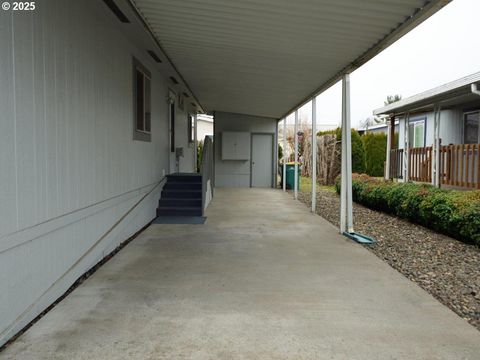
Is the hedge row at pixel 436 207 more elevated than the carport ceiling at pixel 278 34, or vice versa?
the carport ceiling at pixel 278 34

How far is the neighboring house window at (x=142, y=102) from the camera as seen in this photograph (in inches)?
254

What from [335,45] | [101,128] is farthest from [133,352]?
[335,45]

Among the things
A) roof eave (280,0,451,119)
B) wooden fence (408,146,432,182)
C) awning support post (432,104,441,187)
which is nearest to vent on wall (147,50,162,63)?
roof eave (280,0,451,119)

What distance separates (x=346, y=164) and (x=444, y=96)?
16.0 ft

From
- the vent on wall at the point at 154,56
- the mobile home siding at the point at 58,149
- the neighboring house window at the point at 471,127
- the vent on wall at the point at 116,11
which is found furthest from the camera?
the neighboring house window at the point at 471,127

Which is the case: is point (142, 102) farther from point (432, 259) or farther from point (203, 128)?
point (203, 128)

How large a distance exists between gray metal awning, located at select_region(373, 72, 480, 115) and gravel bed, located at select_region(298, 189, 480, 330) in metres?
3.33

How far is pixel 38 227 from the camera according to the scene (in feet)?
10.3

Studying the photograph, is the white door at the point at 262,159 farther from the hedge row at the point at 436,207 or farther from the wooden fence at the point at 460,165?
the wooden fence at the point at 460,165

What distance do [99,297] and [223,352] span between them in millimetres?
1503

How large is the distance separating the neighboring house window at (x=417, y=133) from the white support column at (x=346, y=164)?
26.1 ft

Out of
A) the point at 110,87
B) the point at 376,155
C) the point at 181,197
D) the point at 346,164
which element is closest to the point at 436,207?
the point at 346,164

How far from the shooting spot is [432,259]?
17.5ft

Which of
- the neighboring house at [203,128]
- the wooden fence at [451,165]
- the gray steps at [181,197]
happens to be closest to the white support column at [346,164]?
the gray steps at [181,197]
